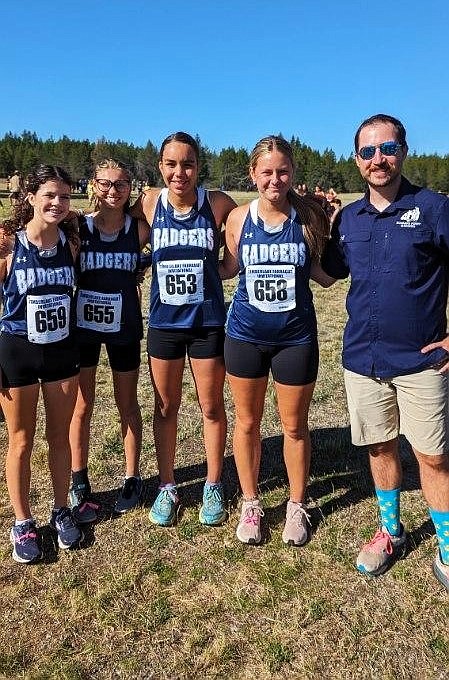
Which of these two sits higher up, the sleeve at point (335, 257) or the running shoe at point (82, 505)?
the sleeve at point (335, 257)

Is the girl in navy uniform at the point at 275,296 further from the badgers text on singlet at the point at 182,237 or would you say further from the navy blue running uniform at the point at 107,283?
the navy blue running uniform at the point at 107,283

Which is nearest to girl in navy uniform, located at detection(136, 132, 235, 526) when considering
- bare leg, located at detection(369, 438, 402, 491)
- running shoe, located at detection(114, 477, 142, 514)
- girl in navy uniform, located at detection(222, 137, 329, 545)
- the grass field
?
girl in navy uniform, located at detection(222, 137, 329, 545)

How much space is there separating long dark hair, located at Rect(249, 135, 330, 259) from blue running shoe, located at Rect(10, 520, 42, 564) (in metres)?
2.39

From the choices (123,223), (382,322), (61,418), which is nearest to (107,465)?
(61,418)

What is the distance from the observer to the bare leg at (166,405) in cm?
354

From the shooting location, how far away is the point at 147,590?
3.11 metres

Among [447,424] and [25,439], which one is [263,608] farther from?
[25,439]

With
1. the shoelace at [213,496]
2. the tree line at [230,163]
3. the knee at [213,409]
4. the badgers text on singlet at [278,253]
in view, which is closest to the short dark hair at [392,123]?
the badgers text on singlet at [278,253]

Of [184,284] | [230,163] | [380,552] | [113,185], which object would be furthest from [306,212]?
[230,163]

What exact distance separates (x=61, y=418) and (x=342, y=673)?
2.02 metres

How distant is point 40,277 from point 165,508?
1.73 m

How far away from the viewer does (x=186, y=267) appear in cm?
332

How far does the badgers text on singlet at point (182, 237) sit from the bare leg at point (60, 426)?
97 centimetres

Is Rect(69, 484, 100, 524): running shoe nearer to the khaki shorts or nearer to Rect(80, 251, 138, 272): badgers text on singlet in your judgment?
Rect(80, 251, 138, 272): badgers text on singlet
